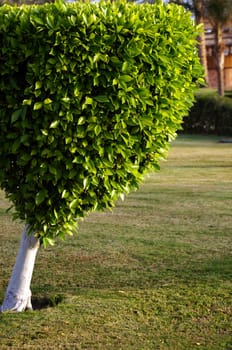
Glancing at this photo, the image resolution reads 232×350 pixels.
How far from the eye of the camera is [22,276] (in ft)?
20.1

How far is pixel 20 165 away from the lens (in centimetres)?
555

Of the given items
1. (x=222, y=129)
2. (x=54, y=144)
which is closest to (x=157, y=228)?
(x=54, y=144)

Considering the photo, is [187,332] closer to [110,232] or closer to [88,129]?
[88,129]

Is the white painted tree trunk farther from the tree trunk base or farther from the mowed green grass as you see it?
the mowed green grass

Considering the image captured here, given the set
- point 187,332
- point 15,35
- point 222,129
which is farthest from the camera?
point 222,129

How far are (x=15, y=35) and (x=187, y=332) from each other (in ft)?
8.09

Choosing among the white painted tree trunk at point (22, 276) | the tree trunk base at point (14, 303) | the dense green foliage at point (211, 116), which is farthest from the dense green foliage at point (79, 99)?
the dense green foliage at point (211, 116)

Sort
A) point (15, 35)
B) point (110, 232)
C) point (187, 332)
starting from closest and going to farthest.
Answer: point (15, 35) < point (187, 332) < point (110, 232)

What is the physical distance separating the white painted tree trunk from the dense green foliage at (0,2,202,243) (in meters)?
0.36

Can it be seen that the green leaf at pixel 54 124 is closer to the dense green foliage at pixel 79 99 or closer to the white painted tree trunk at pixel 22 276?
the dense green foliage at pixel 79 99

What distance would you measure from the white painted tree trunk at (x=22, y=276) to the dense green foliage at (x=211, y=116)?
25676 mm

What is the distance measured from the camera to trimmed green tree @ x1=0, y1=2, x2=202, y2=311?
5.27 m

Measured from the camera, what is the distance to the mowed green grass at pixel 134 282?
5617mm

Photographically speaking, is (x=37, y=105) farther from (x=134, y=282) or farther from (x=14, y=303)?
(x=134, y=282)
